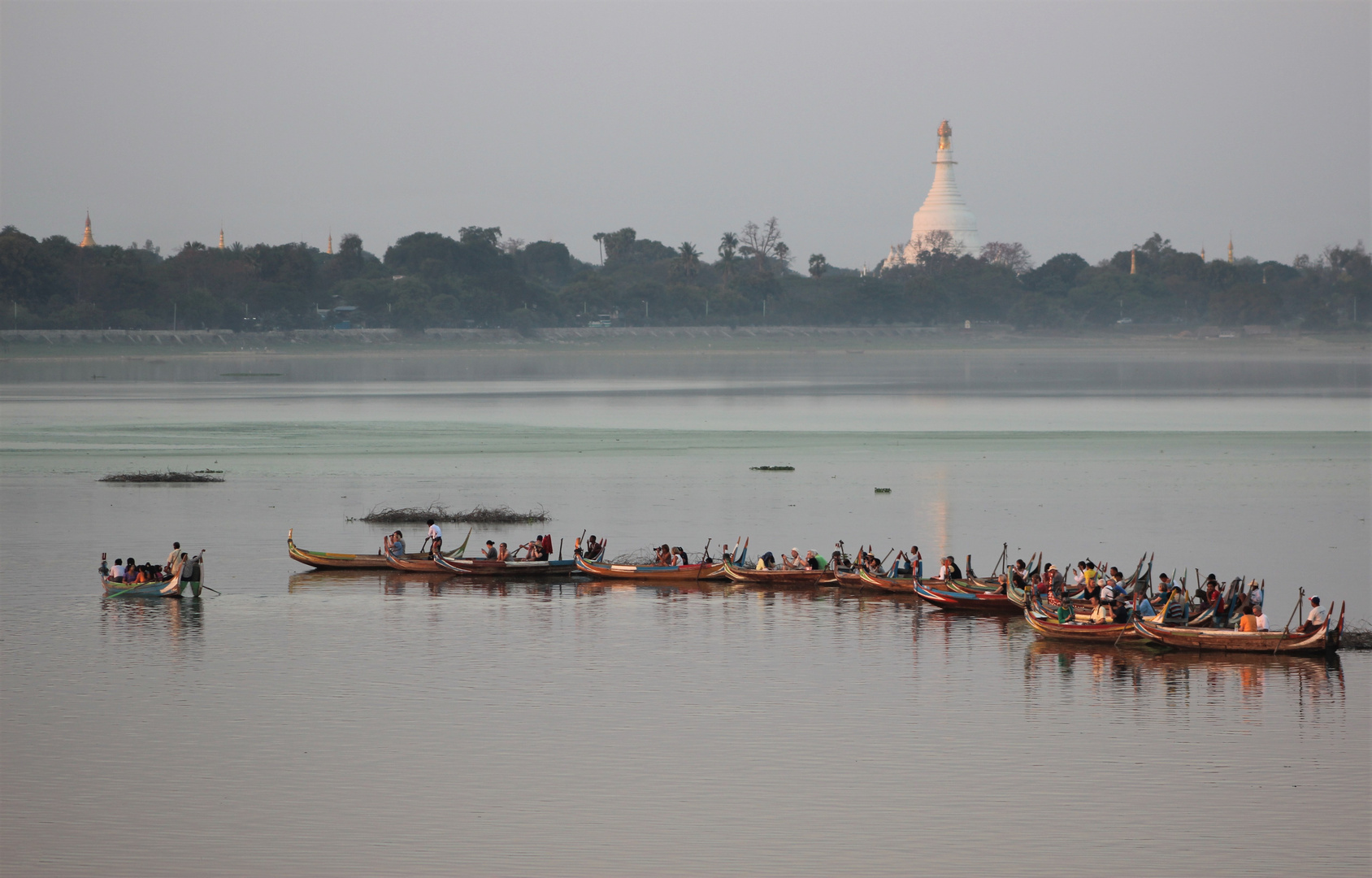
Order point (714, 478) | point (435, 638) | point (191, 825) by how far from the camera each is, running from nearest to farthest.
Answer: point (191, 825) < point (435, 638) < point (714, 478)

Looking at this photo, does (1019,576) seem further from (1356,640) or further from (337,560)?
(337,560)

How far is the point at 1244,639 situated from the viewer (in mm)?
31500

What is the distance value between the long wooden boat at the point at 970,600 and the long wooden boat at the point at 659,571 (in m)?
5.74

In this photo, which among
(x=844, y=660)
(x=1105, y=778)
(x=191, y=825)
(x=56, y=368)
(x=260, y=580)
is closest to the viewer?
(x=191, y=825)

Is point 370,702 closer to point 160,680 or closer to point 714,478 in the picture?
point 160,680

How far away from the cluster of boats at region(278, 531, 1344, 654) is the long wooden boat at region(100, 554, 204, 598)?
4476 mm

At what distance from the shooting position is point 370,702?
2819 centimetres

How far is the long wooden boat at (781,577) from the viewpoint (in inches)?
1561

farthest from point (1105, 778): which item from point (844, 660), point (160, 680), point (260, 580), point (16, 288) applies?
point (16, 288)

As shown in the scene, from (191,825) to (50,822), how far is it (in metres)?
1.91

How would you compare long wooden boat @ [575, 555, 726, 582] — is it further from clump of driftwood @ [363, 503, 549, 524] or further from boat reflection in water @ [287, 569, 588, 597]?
clump of driftwood @ [363, 503, 549, 524]

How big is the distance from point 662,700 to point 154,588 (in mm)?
15476

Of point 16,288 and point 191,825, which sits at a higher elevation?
point 16,288

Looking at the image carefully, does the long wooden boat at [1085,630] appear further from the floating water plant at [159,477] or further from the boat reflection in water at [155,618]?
the floating water plant at [159,477]
